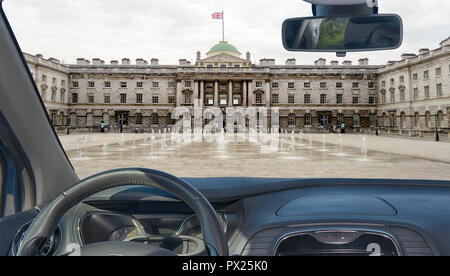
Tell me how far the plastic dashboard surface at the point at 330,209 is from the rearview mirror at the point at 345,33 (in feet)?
3.03

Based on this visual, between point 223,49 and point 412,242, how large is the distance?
→ 58.2 meters

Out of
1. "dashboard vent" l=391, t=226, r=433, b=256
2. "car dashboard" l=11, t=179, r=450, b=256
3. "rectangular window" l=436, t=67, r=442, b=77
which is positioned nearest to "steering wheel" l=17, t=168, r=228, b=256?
"car dashboard" l=11, t=179, r=450, b=256

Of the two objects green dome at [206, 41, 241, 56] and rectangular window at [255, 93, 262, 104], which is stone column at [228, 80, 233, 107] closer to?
rectangular window at [255, 93, 262, 104]

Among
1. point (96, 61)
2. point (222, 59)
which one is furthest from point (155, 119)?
point (222, 59)

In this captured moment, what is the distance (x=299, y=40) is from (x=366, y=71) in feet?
179

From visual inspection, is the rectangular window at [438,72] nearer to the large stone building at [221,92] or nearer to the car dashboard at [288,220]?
the large stone building at [221,92]

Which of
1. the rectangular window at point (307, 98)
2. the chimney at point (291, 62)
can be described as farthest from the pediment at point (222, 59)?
the rectangular window at point (307, 98)

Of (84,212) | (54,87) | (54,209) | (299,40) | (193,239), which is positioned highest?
(54,87)

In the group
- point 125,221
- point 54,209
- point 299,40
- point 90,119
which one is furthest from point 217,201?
point 90,119

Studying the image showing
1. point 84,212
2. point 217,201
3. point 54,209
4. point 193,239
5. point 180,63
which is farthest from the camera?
point 180,63

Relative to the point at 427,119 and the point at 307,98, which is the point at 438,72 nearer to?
the point at 427,119

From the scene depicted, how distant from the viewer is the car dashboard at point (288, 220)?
1.55 metres

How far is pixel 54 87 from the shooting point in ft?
154
